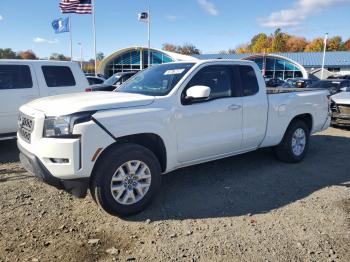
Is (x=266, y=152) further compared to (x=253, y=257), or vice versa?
(x=266, y=152)

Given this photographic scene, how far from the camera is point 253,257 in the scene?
3480 mm

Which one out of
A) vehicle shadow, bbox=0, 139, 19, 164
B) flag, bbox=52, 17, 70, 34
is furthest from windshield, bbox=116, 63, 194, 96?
flag, bbox=52, 17, 70, 34

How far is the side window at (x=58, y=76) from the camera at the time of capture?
788cm

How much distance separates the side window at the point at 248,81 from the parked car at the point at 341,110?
19.0 feet

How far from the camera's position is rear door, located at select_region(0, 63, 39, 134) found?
23.7 feet

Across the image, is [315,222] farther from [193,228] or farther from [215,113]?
[215,113]

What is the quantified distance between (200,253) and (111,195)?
1.26 metres

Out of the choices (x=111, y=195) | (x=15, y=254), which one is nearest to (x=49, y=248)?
(x=15, y=254)

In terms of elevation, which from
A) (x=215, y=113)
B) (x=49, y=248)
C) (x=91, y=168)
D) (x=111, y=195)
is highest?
(x=215, y=113)

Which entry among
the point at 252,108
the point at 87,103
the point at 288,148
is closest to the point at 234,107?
the point at 252,108

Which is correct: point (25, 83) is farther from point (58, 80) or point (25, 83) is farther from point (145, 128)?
point (145, 128)

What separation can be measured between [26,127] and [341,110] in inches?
360

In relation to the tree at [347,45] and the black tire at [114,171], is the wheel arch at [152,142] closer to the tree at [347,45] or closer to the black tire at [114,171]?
the black tire at [114,171]

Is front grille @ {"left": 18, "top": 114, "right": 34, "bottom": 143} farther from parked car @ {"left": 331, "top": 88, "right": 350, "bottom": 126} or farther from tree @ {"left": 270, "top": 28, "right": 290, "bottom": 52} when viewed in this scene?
tree @ {"left": 270, "top": 28, "right": 290, "bottom": 52}
